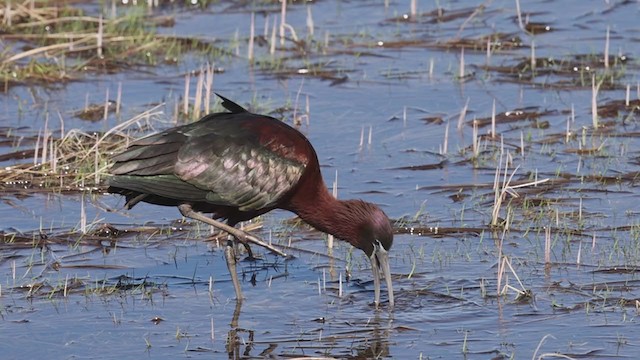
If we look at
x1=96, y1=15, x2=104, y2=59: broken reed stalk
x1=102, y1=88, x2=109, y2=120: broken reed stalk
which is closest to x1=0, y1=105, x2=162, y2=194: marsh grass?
x1=102, y1=88, x2=109, y2=120: broken reed stalk

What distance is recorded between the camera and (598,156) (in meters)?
10.5

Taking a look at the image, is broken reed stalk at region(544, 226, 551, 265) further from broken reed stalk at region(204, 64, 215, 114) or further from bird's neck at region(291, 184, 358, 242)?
broken reed stalk at region(204, 64, 215, 114)

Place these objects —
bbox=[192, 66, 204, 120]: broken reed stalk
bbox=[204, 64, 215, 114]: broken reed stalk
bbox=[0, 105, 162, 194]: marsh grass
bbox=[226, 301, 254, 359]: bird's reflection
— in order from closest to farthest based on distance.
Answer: bbox=[226, 301, 254, 359]: bird's reflection < bbox=[0, 105, 162, 194]: marsh grass < bbox=[204, 64, 215, 114]: broken reed stalk < bbox=[192, 66, 204, 120]: broken reed stalk

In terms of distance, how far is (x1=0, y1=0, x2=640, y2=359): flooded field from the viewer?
7.27 metres

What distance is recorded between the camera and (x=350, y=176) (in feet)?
34.1

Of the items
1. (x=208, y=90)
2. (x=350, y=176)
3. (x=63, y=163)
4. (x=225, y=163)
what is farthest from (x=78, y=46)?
(x=225, y=163)

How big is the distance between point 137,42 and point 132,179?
6182 mm

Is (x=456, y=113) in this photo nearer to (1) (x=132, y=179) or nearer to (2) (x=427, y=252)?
(2) (x=427, y=252)

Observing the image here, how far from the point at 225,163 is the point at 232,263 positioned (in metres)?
0.57

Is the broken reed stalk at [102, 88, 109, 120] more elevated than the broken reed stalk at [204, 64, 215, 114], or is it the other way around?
the broken reed stalk at [204, 64, 215, 114]

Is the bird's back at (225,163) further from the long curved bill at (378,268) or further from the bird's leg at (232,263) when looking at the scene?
the long curved bill at (378,268)

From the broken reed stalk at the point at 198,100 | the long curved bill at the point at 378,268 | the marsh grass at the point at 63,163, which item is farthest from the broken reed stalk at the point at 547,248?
the broken reed stalk at the point at 198,100

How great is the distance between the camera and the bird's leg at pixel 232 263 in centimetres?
789

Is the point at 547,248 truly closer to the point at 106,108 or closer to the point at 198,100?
the point at 198,100
